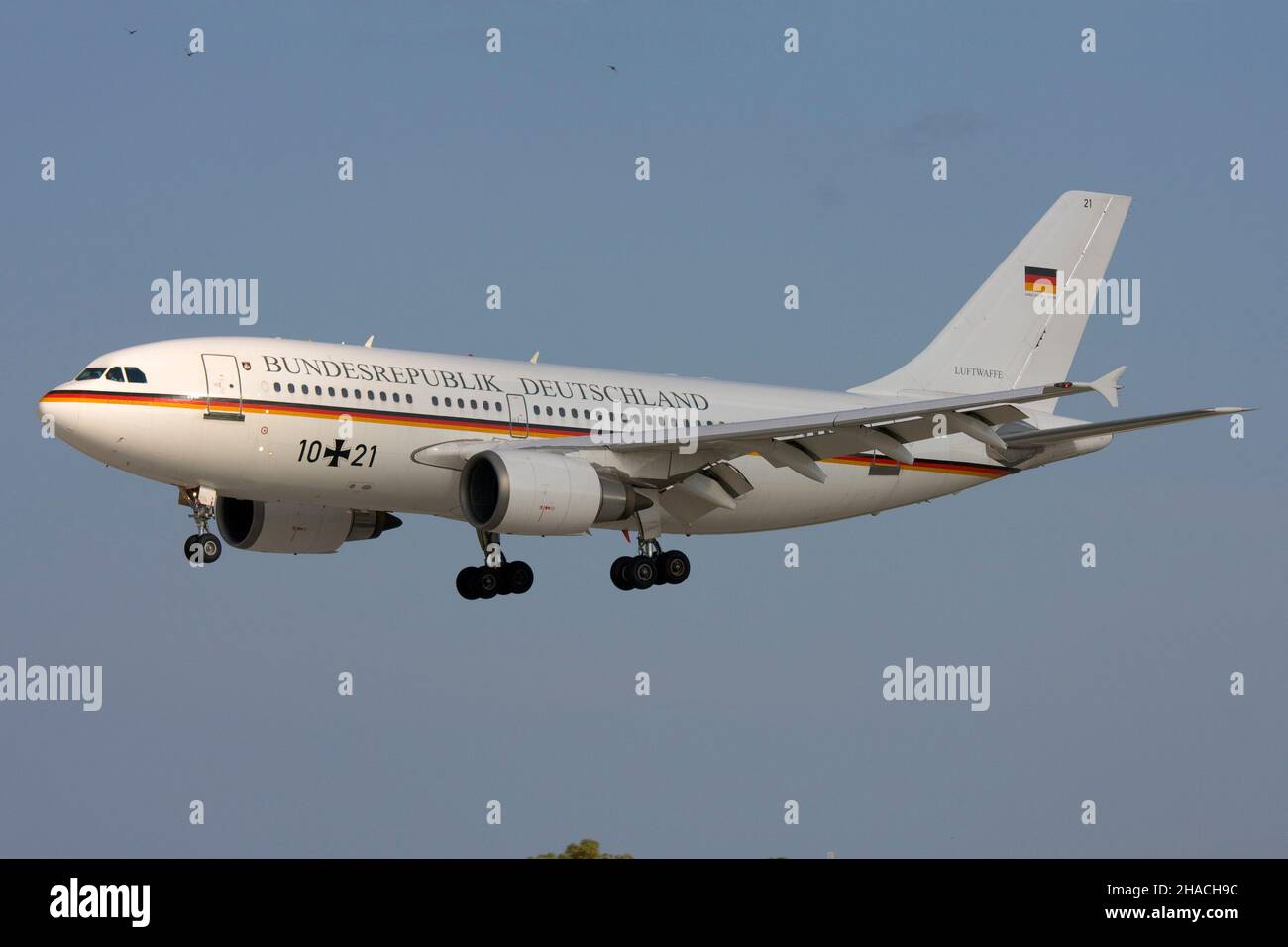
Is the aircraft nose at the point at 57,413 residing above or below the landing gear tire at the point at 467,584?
above

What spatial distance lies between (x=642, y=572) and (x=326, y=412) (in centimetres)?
912

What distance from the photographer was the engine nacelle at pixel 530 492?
40812 mm

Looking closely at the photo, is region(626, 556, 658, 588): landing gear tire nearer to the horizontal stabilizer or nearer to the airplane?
the airplane

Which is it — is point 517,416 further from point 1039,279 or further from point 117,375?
point 1039,279

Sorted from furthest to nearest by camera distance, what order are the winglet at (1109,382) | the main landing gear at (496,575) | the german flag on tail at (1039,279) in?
the german flag on tail at (1039,279) → the main landing gear at (496,575) → the winglet at (1109,382)

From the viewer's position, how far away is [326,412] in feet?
132

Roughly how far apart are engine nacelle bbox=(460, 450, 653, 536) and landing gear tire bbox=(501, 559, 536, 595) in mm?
3532

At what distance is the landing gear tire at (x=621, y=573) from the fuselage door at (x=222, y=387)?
10.6m

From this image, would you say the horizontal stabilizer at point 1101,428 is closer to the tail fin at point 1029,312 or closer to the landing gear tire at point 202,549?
the tail fin at point 1029,312

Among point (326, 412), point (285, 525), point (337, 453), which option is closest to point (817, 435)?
point (337, 453)

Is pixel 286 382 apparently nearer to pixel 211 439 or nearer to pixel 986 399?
pixel 211 439

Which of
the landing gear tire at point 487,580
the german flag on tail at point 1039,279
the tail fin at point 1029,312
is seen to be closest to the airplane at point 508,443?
the landing gear tire at point 487,580

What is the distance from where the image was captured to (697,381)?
47.5 meters
